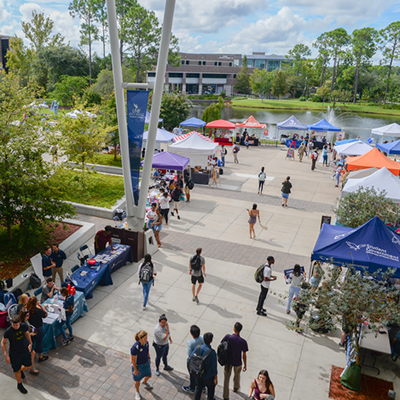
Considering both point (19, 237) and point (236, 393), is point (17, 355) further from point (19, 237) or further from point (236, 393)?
point (19, 237)

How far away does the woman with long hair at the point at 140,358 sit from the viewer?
6.43m

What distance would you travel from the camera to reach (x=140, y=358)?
6.54 metres

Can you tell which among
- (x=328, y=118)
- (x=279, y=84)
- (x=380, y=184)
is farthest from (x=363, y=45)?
(x=380, y=184)

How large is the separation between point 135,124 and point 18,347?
23.0ft

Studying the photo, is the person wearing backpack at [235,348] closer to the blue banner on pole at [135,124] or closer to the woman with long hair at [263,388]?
the woman with long hair at [263,388]

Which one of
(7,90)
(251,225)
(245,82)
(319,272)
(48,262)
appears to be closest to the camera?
(319,272)

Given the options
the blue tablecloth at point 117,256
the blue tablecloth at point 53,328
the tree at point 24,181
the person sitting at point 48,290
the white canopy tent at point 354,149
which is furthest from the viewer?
the white canopy tent at point 354,149

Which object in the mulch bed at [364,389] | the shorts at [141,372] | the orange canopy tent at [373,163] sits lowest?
the mulch bed at [364,389]

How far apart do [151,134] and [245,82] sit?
106637mm

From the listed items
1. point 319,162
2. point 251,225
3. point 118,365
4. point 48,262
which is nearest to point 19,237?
point 48,262

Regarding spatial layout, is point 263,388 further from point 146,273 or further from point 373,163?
point 373,163

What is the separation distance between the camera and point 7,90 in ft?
41.4

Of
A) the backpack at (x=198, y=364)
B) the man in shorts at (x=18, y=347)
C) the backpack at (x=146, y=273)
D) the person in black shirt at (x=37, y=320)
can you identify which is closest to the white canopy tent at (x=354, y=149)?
the backpack at (x=146, y=273)

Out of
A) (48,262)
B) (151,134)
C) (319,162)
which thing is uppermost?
Answer: (151,134)
